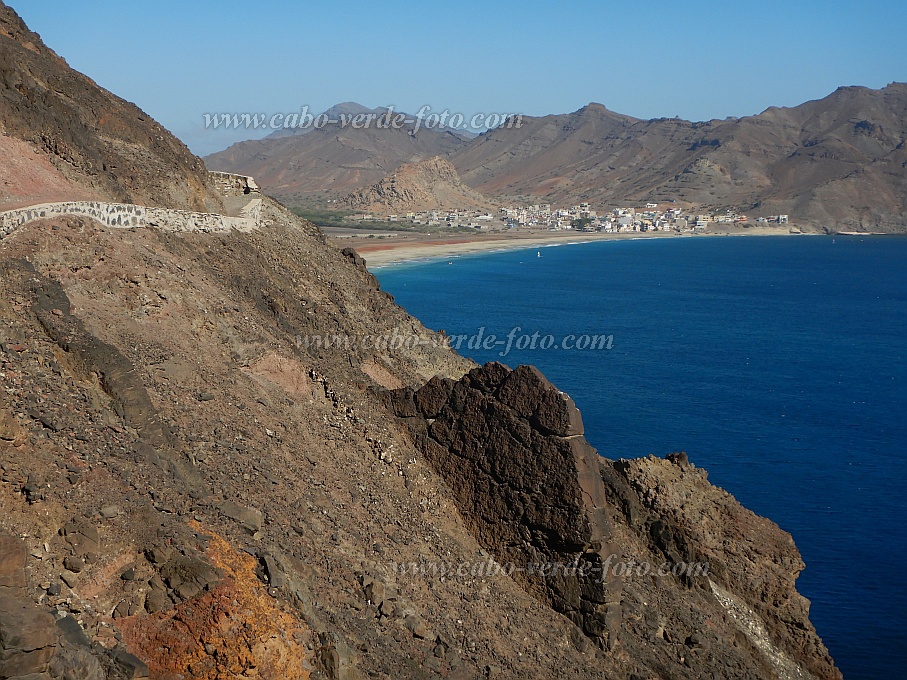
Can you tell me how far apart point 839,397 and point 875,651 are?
106 ft

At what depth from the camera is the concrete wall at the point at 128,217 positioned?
65.6ft

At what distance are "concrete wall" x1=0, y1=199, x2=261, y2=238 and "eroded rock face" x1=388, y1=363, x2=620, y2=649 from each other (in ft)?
33.2

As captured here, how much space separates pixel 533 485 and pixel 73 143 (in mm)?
19398

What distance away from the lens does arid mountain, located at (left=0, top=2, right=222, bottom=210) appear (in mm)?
26016

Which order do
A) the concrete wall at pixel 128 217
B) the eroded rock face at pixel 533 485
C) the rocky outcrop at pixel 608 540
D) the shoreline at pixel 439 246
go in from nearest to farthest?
the eroded rock face at pixel 533 485, the rocky outcrop at pixel 608 540, the concrete wall at pixel 128 217, the shoreline at pixel 439 246

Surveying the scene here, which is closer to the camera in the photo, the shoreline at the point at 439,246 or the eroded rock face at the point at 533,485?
the eroded rock face at the point at 533,485

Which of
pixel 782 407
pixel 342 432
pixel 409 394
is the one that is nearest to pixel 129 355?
pixel 342 432

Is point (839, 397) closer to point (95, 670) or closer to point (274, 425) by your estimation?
point (274, 425)

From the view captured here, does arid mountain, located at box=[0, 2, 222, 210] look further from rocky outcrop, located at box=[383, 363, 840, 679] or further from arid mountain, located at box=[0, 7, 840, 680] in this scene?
rocky outcrop, located at box=[383, 363, 840, 679]

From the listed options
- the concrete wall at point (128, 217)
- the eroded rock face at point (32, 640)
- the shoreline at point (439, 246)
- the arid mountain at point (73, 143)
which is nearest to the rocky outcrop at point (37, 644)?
the eroded rock face at point (32, 640)

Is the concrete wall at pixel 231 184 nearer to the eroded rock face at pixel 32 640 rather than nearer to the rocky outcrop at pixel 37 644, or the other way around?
the rocky outcrop at pixel 37 644

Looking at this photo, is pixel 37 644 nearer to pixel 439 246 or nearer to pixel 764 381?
pixel 764 381

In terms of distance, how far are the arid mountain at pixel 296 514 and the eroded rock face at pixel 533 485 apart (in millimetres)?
51

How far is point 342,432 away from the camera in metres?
20.1
